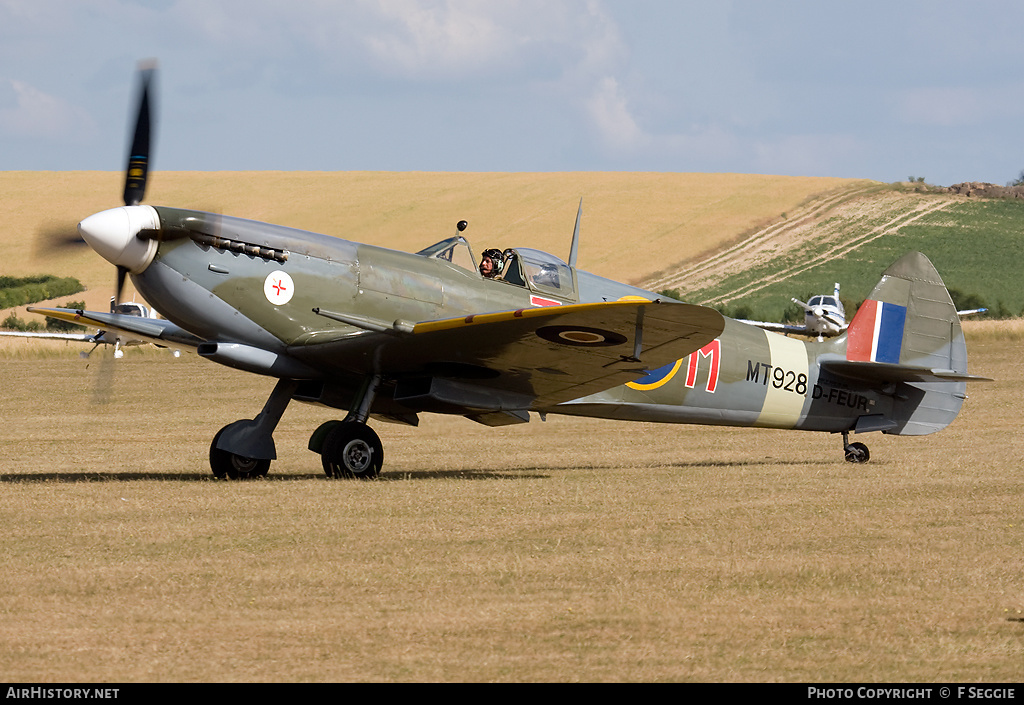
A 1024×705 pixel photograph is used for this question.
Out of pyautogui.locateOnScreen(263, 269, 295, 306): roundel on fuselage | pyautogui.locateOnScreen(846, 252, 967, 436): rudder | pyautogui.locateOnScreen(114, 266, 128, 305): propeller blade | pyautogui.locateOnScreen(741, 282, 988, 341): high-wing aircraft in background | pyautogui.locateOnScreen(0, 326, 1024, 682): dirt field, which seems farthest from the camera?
pyautogui.locateOnScreen(741, 282, 988, 341): high-wing aircraft in background

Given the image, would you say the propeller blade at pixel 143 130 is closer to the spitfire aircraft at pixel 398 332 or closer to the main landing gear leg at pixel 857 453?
the spitfire aircraft at pixel 398 332

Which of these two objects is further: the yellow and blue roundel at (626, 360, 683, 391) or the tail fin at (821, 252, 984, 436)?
the tail fin at (821, 252, 984, 436)

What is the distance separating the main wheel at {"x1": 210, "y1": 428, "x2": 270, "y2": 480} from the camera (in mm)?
11703

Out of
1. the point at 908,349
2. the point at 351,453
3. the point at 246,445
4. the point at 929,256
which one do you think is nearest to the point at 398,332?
the point at 351,453

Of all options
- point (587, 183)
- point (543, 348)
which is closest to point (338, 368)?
point (543, 348)

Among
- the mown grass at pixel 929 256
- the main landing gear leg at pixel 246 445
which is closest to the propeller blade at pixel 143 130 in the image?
the main landing gear leg at pixel 246 445

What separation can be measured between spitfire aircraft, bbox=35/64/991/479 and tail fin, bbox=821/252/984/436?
56cm

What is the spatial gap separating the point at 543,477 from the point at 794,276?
42860mm

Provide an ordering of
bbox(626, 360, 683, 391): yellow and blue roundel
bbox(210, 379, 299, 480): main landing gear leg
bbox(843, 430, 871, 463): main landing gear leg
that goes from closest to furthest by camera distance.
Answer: bbox(210, 379, 299, 480): main landing gear leg < bbox(626, 360, 683, 391): yellow and blue roundel < bbox(843, 430, 871, 463): main landing gear leg

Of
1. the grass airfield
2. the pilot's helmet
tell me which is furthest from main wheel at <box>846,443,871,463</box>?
the pilot's helmet

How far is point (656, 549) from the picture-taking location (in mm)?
7734

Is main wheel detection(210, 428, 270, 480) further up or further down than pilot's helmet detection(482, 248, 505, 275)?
further down

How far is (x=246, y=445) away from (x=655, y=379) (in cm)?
430

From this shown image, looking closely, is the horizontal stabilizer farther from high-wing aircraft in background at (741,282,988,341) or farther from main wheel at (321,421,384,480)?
high-wing aircraft in background at (741,282,988,341)
